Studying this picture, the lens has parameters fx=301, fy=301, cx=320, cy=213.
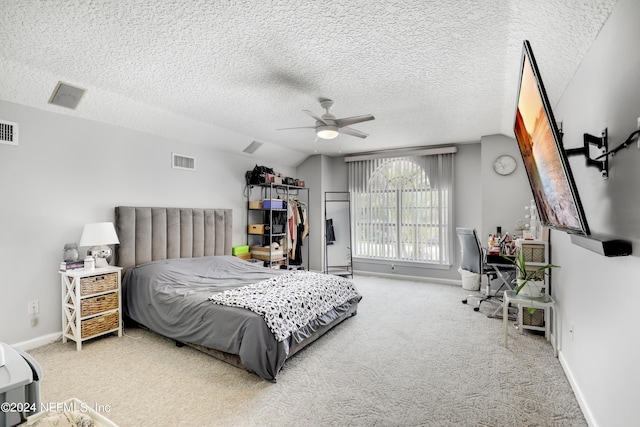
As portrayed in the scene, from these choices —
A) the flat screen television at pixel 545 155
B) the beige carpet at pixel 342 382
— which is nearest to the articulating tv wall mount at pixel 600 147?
the flat screen television at pixel 545 155

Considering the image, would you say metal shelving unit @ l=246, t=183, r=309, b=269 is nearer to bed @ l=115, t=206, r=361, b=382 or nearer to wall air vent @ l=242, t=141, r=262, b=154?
wall air vent @ l=242, t=141, r=262, b=154

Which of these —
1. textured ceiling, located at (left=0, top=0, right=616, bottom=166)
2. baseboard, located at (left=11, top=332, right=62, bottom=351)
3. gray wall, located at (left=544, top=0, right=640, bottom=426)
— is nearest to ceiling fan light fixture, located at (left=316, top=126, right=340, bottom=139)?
textured ceiling, located at (left=0, top=0, right=616, bottom=166)

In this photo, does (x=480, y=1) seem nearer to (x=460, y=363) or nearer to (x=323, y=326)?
(x=460, y=363)

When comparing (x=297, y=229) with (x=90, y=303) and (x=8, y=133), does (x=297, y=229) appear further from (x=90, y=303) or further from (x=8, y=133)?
(x=8, y=133)

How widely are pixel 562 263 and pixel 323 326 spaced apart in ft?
7.60

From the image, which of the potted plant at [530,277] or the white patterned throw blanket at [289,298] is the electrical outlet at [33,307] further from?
the potted plant at [530,277]

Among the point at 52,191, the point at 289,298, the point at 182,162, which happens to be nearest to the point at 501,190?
the point at 289,298

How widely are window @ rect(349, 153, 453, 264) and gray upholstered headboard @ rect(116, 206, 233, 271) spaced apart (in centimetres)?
284

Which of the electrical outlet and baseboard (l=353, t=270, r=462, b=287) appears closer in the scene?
the electrical outlet

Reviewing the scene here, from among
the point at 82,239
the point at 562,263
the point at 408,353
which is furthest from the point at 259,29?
the point at 562,263

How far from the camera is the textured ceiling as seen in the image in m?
1.78

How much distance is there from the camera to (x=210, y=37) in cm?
206

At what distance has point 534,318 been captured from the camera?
10.8ft

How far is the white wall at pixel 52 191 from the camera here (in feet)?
9.09
